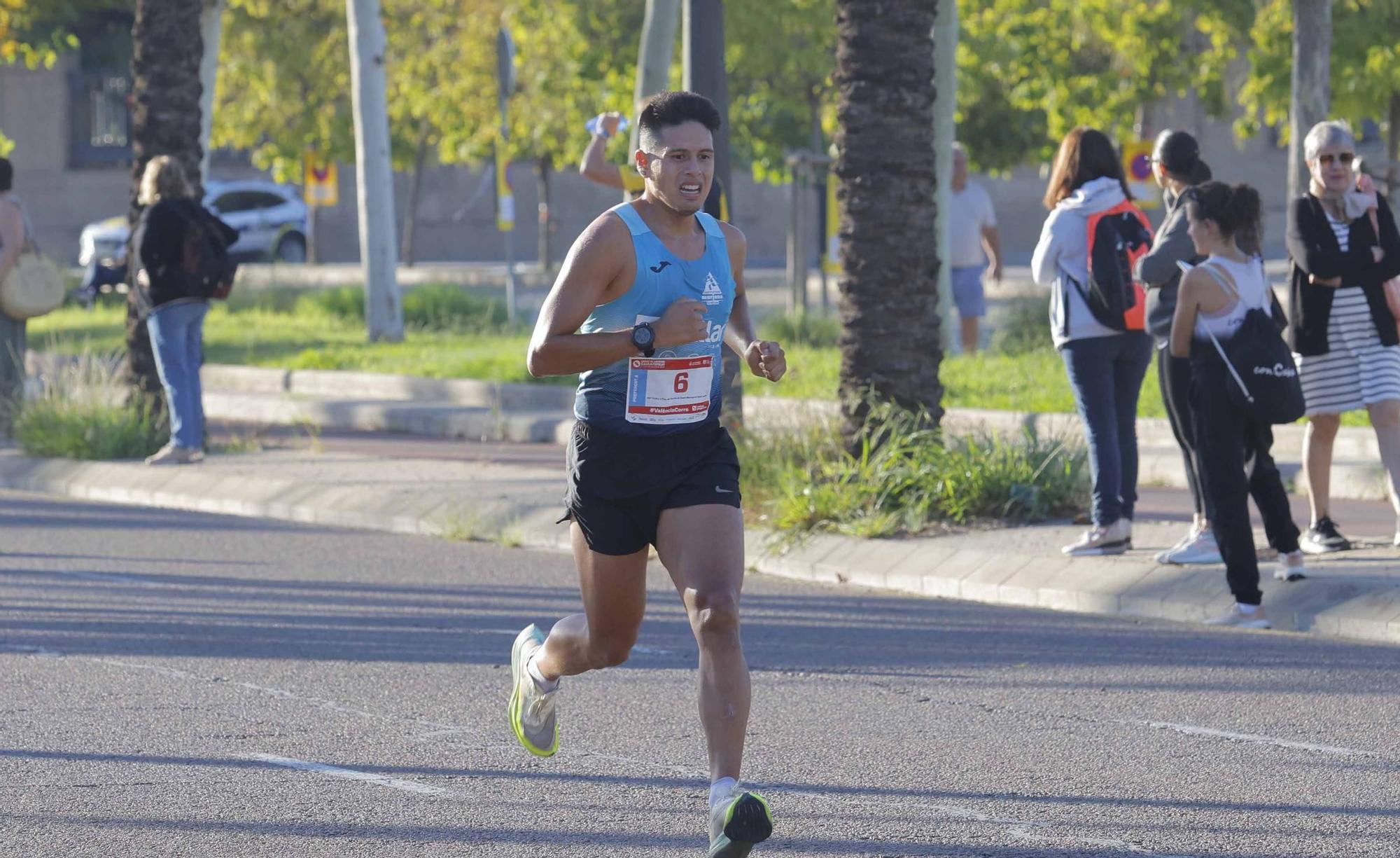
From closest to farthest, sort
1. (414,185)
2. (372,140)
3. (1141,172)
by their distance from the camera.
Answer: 1. (1141,172)
2. (372,140)
3. (414,185)

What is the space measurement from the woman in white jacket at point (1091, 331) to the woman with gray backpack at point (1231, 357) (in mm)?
1116

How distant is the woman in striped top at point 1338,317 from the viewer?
9.50 metres

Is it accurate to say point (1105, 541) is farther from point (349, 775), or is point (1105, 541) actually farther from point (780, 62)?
point (780, 62)

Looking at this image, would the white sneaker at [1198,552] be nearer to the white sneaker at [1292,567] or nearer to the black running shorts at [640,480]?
the white sneaker at [1292,567]

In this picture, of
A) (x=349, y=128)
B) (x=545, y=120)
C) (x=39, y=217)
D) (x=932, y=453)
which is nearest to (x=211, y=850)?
(x=932, y=453)

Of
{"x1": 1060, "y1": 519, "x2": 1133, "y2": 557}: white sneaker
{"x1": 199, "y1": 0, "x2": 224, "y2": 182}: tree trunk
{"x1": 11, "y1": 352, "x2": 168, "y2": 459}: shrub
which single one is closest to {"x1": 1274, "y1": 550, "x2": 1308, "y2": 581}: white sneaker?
{"x1": 1060, "y1": 519, "x2": 1133, "y2": 557}: white sneaker

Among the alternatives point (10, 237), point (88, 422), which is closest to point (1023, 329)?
point (88, 422)

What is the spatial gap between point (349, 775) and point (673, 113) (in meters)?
2.16

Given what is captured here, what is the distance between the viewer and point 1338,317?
9.68m

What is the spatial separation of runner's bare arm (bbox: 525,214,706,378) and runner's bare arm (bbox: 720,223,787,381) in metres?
0.24

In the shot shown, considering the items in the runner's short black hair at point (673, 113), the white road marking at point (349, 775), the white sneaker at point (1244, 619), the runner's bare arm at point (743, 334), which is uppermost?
the runner's short black hair at point (673, 113)

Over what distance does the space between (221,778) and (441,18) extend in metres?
36.3

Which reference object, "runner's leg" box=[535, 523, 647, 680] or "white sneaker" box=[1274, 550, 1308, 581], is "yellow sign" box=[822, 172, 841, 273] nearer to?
"white sneaker" box=[1274, 550, 1308, 581]

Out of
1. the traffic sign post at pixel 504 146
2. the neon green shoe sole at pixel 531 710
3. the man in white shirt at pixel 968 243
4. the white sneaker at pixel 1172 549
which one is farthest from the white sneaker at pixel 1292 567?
the traffic sign post at pixel 504 146
